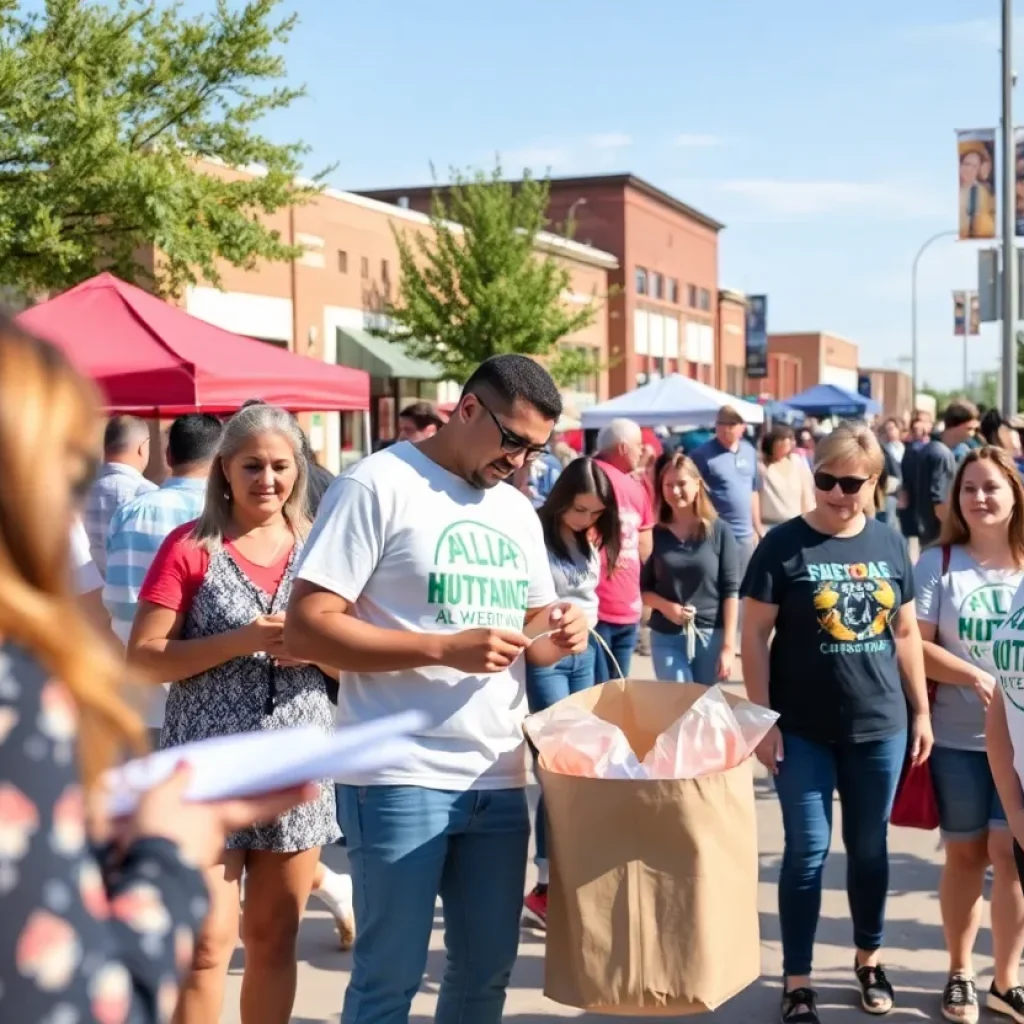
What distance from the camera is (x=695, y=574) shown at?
7.34m

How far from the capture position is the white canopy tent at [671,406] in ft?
56.2

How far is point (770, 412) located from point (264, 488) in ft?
107

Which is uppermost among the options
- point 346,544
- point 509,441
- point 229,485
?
point 509,441

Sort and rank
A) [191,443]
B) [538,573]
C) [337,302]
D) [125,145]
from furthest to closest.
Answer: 1. [337,302]
2. [125,145]
3. [191,443]
4. [538,573]

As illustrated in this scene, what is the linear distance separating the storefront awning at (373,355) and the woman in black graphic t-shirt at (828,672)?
30049 millimetres

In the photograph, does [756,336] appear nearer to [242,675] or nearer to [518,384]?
[242,675]

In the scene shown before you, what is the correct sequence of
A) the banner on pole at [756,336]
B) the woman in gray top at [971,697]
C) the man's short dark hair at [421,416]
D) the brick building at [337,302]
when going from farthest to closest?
1. the banner on pole at [756,336]
2. the brick building at [337,302]
3. the man's short dark hair at [421,416]
4. the woman in gray top at [971,697]

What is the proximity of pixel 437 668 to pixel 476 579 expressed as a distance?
238 millimetres

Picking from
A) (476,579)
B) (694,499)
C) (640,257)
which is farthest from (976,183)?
(640,257)

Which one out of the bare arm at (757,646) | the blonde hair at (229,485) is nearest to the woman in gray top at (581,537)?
the bare arm at (757,646)

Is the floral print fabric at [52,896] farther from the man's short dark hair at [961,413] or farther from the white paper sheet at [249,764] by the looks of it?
the man's short dark hair at [961,413]

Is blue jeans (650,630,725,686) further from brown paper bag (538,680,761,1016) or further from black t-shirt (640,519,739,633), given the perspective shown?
brown paper bag (538,680,761,1016)

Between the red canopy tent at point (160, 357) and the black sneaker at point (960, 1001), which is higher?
the red canopy tent at point (160, 357)

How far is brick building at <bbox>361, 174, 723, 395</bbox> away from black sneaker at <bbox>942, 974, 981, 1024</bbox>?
4855cm
